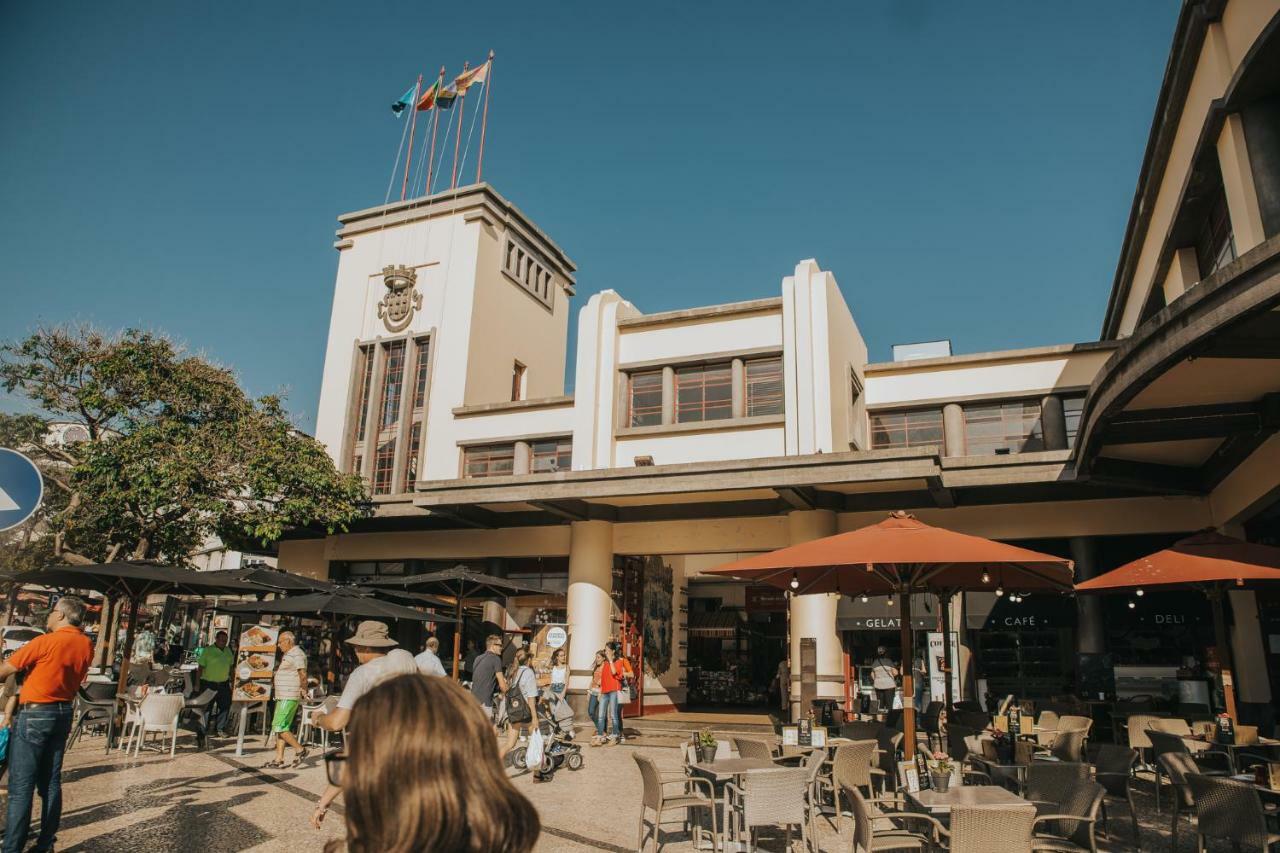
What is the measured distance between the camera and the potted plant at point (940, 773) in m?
6.71

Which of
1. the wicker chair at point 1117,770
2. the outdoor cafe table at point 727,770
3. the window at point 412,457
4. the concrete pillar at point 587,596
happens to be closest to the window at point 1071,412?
the concrete pillar at point 587,596

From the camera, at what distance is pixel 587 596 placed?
18.5m

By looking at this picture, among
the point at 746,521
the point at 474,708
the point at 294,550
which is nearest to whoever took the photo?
the point at 474,708

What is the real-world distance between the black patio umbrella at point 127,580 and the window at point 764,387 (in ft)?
34.9

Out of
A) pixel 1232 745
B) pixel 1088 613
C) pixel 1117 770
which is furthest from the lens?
pixel 1088 613

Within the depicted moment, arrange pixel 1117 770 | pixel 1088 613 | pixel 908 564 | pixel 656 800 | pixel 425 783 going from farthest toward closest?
pixel 1088 613, pixel 908 564, pixel 1117 770, pixel 656 800, pixel 425 783

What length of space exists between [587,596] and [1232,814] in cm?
1343

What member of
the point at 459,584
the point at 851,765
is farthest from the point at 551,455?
the point at 851,765

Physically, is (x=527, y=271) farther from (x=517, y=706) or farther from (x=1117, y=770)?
(x=1117, y=770)

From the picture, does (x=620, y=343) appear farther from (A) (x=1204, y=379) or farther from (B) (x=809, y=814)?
(B) (x=809, y=814)

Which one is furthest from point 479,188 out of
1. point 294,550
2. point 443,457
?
point 294,550

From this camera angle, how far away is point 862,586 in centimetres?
1203

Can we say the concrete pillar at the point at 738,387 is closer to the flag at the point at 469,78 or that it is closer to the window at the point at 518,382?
the window at the point at 518,382

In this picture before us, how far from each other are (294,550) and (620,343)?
1117 cm
